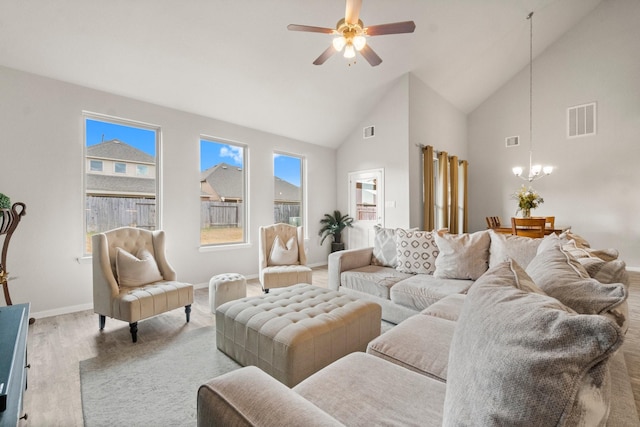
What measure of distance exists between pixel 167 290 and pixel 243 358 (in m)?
1.23

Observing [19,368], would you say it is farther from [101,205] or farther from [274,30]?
[274,30]

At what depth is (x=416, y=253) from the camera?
3098mm

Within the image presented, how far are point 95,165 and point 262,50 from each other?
2.64m

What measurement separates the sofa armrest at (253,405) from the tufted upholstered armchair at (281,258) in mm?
2653

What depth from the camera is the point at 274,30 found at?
3.52 metres

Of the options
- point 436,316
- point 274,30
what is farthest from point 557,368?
point 274,30

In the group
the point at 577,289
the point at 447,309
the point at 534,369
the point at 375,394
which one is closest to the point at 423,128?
the point at 447,309

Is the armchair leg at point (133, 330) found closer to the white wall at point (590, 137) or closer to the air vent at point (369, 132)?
the air vent at point (369, 132)

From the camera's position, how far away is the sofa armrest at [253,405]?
2.58ft

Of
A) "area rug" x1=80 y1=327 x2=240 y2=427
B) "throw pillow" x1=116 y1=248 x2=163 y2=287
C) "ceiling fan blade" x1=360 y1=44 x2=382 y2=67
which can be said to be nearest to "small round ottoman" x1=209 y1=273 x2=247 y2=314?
"area rug" x1=80 y1=327 x2=240 y2=427

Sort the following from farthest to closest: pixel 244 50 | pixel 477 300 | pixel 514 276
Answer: pixel 244 50, pixel 514 276, pixel 477 300

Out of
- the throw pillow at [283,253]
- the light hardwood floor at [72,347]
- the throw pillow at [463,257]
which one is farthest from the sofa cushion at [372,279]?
the light hardwood floor at [72,347]

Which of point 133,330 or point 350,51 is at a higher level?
point 350,51

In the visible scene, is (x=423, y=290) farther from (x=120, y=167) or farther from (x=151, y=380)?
(x=120, y=167)
